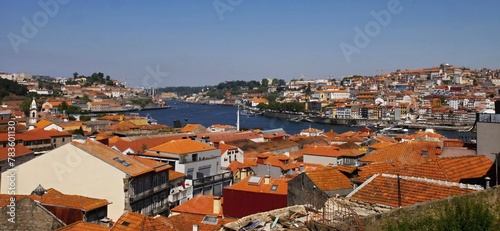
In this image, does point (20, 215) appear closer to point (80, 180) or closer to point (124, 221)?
point (124, 221)

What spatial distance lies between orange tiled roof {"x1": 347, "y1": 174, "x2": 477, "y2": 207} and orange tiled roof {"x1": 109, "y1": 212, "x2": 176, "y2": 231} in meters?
1.83

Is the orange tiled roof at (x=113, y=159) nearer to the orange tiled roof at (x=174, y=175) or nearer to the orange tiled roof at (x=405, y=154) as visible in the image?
the orange tiled roof at (x=174, y=175)

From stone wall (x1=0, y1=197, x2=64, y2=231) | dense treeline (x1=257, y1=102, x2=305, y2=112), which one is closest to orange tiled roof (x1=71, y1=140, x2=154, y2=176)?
stone wall (x1=0, y1=197, x2=64, y2=231)

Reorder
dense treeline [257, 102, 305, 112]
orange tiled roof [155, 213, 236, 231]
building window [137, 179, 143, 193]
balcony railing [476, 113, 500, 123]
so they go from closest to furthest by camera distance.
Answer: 1. orange tiled roof [155, 213, 236, 231]
2. balcony railing [476, 113, 500, 123]
3. building window [137, 179, 143, 193]
4. dense treeline [257, 102, 305, 112]

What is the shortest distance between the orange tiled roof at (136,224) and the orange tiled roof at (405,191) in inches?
71.9

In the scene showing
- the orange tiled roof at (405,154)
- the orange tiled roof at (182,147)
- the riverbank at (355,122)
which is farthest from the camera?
the riverbank at (355,122)

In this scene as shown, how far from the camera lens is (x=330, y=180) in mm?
5828

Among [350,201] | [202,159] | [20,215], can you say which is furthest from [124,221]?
[202,159]

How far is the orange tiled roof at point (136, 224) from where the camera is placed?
4.39 meters

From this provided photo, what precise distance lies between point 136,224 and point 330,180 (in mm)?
2436

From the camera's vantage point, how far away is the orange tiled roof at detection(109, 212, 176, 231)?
4.39 m

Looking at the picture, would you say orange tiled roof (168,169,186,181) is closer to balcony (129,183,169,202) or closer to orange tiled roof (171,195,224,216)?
balcony (129,183,169,202)

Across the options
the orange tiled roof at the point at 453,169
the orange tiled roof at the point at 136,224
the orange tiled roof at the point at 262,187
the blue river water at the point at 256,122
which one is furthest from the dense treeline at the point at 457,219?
the blue river water at the point at 256,122

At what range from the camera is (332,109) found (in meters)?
59.7
